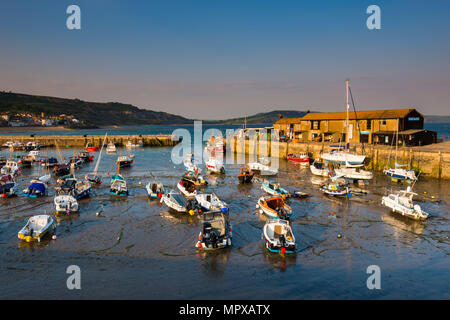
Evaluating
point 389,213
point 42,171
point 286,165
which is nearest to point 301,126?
point 286,165

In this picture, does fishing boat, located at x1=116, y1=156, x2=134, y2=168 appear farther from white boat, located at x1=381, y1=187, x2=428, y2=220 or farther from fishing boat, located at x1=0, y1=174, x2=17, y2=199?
white boat, located at x1=381, y1=187, x2=428, y2=220

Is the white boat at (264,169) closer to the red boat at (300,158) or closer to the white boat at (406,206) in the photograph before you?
the red boat at (300,158)

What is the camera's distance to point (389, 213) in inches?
1072

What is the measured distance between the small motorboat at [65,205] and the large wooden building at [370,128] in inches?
1767

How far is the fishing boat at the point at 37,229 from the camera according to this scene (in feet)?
68.8

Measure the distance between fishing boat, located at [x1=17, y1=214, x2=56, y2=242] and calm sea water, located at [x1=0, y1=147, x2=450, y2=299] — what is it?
605mm

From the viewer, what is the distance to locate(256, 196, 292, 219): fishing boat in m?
25.4

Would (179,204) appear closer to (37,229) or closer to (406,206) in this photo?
(37,229)

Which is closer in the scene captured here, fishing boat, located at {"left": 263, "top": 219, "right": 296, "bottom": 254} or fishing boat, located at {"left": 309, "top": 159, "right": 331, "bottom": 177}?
fishing boat, located at {"left": 263, "top": 219, "right": 296, "bottom": 254}

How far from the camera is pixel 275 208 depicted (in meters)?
26.6

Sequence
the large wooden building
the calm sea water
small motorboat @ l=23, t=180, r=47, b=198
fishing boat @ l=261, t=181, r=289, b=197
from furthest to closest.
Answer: the large wooden building < small motorboat @ l=23, t=180, r=47, b=198 < fishing boat @ l=261, t=181, r=289, b=197 < the calm sea water

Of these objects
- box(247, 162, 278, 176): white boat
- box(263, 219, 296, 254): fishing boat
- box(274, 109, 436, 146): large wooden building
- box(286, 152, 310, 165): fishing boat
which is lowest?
box(263, 219, 296, 254): fishing boat

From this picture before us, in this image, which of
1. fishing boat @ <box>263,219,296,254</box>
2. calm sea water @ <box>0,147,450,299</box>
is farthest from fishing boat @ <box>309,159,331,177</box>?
fishing boat @ <box>263,219,296,254</box>

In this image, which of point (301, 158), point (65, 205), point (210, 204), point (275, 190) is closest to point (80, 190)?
point (65, 205)
